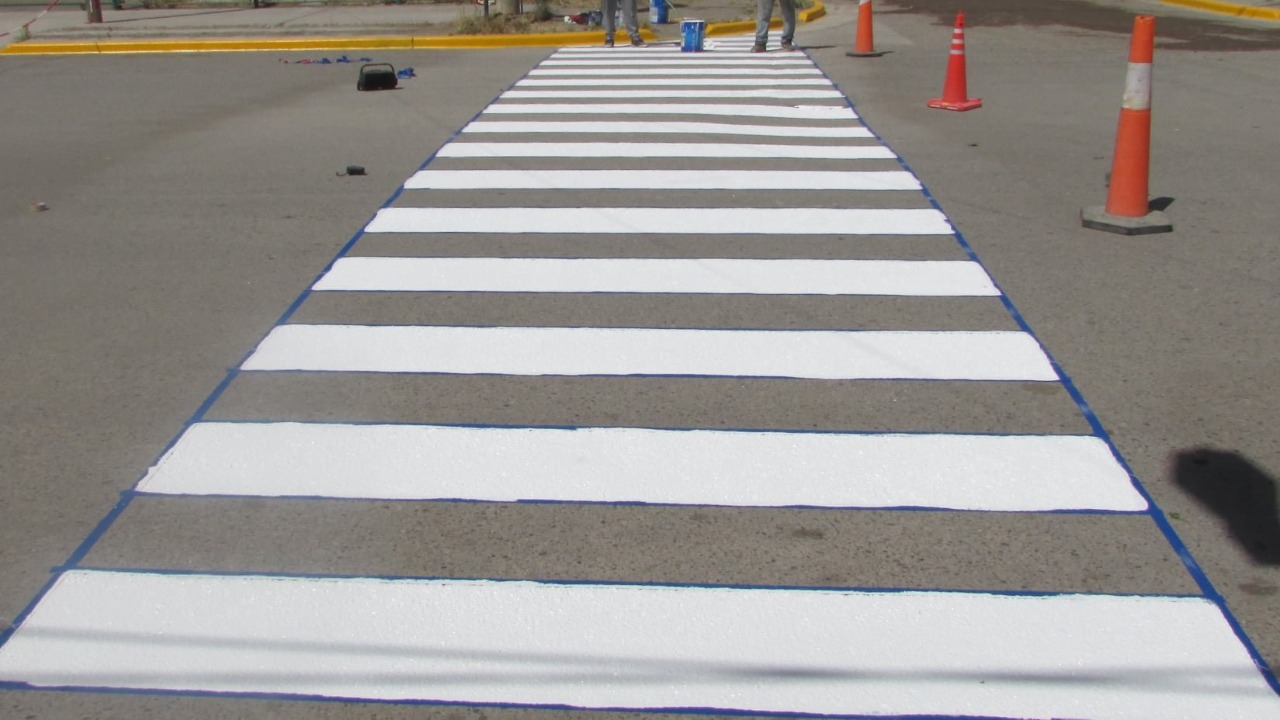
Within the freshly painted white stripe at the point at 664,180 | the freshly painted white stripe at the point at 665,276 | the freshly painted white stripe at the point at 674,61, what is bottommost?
the freshly painted white stripe at the point at 665,276

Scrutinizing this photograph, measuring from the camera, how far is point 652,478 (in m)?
4.69

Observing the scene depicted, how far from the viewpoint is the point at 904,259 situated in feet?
24.6

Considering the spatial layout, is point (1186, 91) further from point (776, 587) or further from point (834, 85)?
point (776, 587)

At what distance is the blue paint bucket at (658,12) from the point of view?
2197 cm

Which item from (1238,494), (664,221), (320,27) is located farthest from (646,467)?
(320,27)

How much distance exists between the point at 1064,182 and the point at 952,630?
6509 millimetres

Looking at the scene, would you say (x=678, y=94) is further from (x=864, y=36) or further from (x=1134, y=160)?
(x=1134, y=160)

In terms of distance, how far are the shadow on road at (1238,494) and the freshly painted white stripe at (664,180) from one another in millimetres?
4914

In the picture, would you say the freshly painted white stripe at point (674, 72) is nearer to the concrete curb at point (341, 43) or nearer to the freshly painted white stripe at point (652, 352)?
the concrete curb at point (341, 43)

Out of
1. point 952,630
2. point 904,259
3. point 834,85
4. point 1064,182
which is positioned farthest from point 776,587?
point 834,85

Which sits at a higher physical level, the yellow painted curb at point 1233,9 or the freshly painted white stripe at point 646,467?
the yellow painted curb at point 1233,9

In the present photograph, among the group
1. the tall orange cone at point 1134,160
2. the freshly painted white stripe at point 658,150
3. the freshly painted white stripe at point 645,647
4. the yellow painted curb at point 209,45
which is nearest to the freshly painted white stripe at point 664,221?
the tall orange cone at point 1134,160

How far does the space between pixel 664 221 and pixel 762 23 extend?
33.1ft

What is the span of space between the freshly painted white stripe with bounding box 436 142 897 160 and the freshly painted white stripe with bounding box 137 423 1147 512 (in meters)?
5.92
